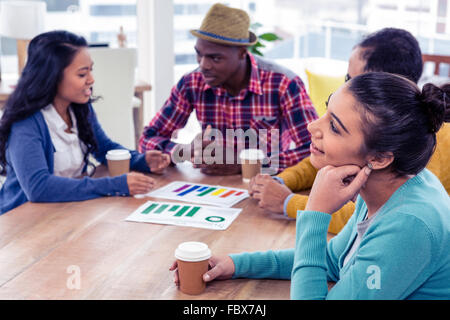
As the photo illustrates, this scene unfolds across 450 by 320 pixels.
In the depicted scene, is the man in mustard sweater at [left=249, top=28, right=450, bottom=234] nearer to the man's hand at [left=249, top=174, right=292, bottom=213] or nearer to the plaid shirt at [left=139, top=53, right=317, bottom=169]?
the man's hand at [left=249, top=174, right=292, bottom=213]

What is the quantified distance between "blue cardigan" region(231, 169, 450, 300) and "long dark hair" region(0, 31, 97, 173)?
1.23 meters

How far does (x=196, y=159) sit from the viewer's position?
2.14 metres

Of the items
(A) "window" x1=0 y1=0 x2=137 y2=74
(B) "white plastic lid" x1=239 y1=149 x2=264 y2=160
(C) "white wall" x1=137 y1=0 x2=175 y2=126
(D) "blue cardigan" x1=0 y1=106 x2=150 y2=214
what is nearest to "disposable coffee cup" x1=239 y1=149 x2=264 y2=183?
(B) "white plastic lid" x1=239 y1=149 x2=264 y2=160

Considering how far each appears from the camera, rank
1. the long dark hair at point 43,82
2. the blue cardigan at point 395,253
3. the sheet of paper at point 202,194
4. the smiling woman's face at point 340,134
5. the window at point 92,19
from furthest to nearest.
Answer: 1. the window at point 92,19
2. the long dark hair at point 43,82
3. the sheet of paper at point 202,194
4. the smiling woman's face at point 340,134
5. the blue cardigan at point 395,253

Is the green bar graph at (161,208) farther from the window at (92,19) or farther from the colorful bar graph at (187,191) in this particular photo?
the window at (92,19)

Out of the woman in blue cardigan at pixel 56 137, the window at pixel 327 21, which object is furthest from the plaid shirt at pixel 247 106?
the window at pixel 327 21

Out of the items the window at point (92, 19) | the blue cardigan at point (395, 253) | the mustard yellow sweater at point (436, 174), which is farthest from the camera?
the window at point (92, 19)

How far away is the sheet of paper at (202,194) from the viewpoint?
69.9 inches

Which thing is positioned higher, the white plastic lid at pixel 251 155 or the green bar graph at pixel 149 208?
the white plastic lid at pixel 251 155

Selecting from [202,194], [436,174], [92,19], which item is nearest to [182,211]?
[202,194]

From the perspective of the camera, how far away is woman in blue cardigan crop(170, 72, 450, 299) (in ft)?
3.24

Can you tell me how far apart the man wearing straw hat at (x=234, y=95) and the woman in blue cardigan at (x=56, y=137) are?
12.4 inches

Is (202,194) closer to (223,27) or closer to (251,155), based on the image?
(251,155)

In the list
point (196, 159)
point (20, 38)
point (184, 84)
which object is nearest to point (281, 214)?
point (196, 159)
